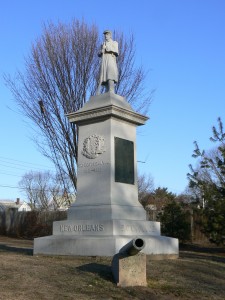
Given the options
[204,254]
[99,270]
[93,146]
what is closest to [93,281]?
[99,270]

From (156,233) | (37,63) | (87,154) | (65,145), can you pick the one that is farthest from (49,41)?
(156,233)

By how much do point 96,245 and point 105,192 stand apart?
1529 millimetres

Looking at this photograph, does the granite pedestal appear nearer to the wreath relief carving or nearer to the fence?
the wreath relief carving

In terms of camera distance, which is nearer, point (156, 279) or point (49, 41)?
point (156, 279)

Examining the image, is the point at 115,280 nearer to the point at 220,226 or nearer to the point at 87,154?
the point at 87,154

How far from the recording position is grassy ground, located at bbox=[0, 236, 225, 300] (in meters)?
5.82

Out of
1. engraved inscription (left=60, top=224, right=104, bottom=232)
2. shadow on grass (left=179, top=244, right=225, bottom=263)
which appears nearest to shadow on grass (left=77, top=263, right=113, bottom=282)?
engraved inscription (left=60, top=224, right=104, bottom=232)

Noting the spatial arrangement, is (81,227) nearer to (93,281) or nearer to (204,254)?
(93,281)

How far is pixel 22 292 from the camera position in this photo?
5629 mm

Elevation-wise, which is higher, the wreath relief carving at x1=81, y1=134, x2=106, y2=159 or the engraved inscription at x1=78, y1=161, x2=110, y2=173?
the wreath relief carving at x1=81, y1=134, x2=106, y2=159

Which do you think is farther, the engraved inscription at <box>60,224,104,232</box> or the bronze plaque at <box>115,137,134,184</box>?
the bronze plaque at <box>115,137,134,184</box>

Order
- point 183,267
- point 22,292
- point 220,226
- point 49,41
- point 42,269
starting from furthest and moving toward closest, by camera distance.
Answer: point 49,41, point 220,226, point 183,267, point 42,269, point 22,292

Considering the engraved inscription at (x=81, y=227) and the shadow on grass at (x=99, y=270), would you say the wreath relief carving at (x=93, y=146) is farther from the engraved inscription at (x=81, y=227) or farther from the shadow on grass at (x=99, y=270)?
the shadow on grass at (x=99, y=270)

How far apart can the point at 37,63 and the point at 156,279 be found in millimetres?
15390
